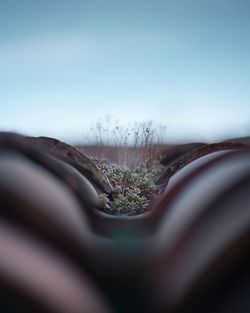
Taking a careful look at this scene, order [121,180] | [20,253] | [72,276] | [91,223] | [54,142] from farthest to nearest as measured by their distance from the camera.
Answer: [121,180] → [54,142] → [91,223] → [72,276] → [20,253]

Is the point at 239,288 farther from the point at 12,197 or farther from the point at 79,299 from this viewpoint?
the point at 12,197

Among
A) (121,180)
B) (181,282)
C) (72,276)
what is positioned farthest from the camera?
(121,180)

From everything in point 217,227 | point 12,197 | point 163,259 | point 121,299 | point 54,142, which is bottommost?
point 121,299

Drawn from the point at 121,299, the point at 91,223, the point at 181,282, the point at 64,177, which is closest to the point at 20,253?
the point at 121,299

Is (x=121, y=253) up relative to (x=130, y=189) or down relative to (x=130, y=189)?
up

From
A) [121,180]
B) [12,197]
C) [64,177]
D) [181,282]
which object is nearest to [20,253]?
[12,197]

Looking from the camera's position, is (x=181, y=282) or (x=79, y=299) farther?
(x=181, y=282)

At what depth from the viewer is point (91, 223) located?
1.88 metres

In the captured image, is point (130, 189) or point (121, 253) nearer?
point (121, 253)

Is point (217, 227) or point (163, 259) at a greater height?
point (217, 227)

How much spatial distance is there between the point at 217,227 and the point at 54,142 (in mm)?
2011

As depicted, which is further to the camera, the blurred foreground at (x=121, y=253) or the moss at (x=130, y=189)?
the moss at (x=130, y=189)

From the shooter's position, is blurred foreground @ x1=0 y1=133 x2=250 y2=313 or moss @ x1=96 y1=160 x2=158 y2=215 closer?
blurred foreground @ x1=0 y1=133 x2=250 y2=313

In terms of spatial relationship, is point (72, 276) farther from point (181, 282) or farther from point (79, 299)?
point (181, 282)
